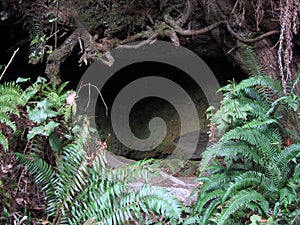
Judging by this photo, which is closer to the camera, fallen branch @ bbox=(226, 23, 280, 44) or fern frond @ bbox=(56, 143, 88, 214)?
fern frond @ bbox=(56, 143, 88, 214)

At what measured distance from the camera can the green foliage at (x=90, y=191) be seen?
263 centimetres

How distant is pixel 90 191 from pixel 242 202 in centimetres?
116

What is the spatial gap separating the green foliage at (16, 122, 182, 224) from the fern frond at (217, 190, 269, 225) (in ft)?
1.11

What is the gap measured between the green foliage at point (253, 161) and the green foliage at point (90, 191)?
0.42 m

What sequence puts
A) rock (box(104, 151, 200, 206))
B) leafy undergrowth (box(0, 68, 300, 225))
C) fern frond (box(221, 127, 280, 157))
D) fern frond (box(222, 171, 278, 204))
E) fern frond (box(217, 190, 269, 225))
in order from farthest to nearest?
rock (box(104, 151, 200, 206)) < fern frond (box(221, 127, 280, 157)) < fern frond (box(222, 171, 278, 204)) < leafy undergrowth (box(0, 68, 300, 225)) < fern frond (box(217, 190, 269, 225))

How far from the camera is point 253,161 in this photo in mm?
3061

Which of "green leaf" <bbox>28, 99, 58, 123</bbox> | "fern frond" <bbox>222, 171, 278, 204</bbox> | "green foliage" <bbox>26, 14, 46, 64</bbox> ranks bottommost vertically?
"fern frond" <bbox>222, 171, 278, 204</bbox>

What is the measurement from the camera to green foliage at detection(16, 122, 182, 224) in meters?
2.63

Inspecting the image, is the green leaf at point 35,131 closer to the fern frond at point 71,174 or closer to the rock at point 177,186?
the fern frond at point 71,174

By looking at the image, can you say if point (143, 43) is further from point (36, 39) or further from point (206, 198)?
point (206, 198)

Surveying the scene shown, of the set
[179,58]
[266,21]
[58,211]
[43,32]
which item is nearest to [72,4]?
[43,32]

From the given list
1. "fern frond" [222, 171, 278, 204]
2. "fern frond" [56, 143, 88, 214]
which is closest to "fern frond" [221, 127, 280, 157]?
"fern frond" [222, 171, 278, 204]

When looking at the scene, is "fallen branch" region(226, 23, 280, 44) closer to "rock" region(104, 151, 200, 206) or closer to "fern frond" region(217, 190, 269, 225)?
"rock" region(104, 151, 200, 206)

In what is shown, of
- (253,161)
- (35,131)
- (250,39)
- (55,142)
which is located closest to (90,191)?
(55,142)
